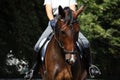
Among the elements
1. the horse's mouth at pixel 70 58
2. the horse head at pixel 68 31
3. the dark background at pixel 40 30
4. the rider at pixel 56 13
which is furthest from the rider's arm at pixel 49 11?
the dark background at pixel 40 30

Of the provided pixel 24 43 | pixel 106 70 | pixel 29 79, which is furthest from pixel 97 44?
pixel 29 79

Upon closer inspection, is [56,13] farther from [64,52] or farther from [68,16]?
[64,52]

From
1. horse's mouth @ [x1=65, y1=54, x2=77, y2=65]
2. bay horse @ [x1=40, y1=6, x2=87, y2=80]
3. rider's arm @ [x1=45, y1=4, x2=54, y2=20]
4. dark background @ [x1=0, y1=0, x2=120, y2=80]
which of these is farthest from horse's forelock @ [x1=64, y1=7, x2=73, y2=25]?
dark background @ [x1=0, y1=0, x2=120, y2=80]

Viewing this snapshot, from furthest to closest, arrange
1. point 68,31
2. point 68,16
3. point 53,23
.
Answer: point 53,23 < point 68,16 < point 68,31

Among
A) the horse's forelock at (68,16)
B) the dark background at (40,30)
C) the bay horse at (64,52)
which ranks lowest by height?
the dark background at (40,30)

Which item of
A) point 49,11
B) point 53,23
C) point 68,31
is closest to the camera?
point 68,31

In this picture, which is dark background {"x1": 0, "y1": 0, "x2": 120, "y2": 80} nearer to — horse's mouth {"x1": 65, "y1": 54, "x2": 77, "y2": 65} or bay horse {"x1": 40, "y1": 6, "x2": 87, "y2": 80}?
bay horse {"x1": 40, "y1": 6, "x2": 87, "y2": 80}

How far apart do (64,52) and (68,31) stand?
412mm

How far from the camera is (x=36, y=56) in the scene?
10.3m

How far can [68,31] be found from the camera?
857cm

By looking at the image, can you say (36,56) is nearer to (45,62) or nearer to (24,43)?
(45,62)

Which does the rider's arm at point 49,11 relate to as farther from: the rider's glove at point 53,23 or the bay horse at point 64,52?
the bay horse at point 64,52

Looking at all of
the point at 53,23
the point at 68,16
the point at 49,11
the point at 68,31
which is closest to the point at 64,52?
the point at 68,31

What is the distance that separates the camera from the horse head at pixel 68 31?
8.55m
